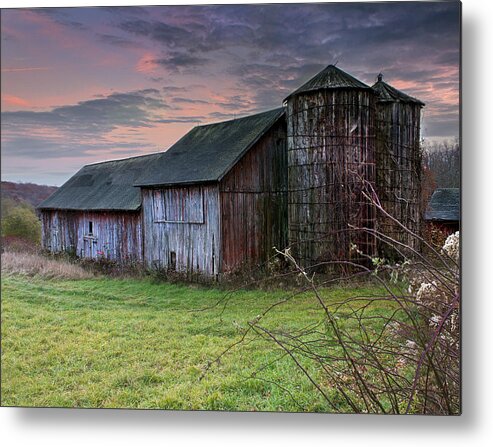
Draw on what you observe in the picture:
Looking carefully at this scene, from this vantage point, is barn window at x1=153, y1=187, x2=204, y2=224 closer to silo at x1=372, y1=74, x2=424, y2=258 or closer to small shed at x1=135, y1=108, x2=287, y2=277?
small shed at x1=135, y1=108, x2=287, y2=277

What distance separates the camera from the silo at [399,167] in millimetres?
3098

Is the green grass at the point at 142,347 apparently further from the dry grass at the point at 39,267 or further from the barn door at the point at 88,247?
the barn door at the point at 88,247

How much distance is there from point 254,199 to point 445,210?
1.28m

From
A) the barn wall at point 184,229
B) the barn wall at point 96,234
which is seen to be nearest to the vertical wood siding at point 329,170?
the barn wall at point 184,229

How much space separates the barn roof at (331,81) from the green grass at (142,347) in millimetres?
1332

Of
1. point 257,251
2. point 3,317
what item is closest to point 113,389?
point 3,317

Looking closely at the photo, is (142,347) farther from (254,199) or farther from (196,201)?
(254,199)

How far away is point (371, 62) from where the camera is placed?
10.2ft

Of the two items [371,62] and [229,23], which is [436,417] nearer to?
[371,62]

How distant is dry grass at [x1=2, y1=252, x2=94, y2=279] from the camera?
343cm

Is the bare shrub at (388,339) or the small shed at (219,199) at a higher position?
the small shed at (219,199)

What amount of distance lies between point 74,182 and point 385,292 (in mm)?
2242

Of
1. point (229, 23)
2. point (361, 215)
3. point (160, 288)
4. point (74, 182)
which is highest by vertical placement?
point (229, 23)

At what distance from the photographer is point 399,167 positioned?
319cm
